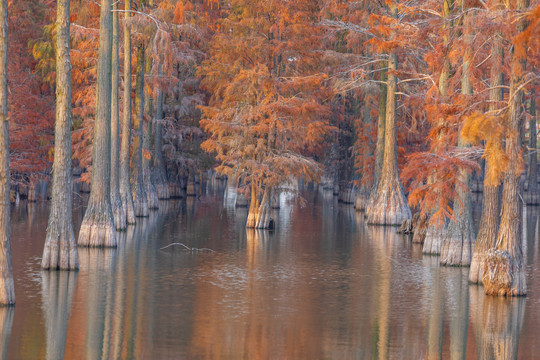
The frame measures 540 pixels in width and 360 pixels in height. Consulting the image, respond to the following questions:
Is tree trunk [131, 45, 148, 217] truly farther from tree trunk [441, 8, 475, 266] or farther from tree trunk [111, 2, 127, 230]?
tree trunk [441, 8, 475, 266]

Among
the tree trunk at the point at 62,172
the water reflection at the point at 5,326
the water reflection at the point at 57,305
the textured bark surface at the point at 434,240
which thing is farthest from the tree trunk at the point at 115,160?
the water reflection at the point at 5,326

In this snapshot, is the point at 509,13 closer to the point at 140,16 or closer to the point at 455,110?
the point at 455,110

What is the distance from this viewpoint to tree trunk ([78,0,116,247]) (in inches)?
1039

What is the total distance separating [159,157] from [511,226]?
32686 mm

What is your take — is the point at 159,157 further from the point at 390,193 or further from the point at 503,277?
the point at 503,277

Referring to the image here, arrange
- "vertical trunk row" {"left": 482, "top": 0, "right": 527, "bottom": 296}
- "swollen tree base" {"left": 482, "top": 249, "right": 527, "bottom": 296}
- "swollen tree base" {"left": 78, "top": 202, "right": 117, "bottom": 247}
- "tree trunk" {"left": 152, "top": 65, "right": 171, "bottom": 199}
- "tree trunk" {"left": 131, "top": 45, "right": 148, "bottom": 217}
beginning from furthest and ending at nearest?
"tree trunk" {"left": 152, "top": 65, "right": 171, "bottom": 199} → "tree trunk" {"left": 131, "top": 45, "right": 148, "bottom": 217} → "swollen tree base" {"left": 78, "top": 202, "right": 117, "bottom": 247} → "swollen tree base" {"left": 482, "top": 249, "right": 527, "bottom": 296} → "vertical trunk row" {"left": 482, "top": 0, "right": 527, "bottom": 296}

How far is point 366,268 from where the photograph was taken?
81.1 feet

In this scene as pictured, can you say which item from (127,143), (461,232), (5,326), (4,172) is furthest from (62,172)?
(127,143)

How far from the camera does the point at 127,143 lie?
37.1 metres

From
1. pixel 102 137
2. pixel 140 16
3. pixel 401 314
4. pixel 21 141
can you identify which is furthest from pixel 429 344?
pixel 21 141

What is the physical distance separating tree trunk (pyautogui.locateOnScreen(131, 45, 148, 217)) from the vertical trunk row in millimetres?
23214

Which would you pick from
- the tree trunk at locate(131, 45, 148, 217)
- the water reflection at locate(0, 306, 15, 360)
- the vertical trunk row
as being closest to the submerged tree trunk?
the tree trunk at locate(131, 45, 148, 217)

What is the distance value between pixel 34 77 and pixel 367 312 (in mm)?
30360

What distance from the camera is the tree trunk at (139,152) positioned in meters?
40.0
